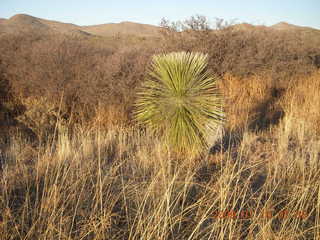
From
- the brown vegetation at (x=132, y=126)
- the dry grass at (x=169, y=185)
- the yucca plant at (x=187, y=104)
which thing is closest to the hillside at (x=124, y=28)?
the brown vegetation at (x=132, y=126)

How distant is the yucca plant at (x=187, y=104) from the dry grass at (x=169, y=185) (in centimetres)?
30

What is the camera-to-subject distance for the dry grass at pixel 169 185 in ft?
7.68

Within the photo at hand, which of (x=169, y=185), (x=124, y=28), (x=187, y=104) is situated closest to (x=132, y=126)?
(x=187, y=104)

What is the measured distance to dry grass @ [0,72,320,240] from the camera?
2340 mm

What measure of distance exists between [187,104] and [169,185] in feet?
6.11

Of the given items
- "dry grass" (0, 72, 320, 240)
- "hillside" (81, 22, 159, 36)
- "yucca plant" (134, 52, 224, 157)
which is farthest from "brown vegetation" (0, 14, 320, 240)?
"hillside" (81, 22, 159, 36)

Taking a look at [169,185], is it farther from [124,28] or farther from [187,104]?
[124,28]

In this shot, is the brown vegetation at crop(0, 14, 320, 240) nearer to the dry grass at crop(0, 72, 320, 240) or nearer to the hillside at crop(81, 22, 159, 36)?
the dry grass at crop(0, 72, 320, 240)

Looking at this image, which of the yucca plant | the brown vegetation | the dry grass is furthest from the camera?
the yucca plant

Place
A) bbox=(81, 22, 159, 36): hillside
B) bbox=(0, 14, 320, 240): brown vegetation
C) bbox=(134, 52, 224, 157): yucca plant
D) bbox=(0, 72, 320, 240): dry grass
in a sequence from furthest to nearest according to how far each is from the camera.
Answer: bbox=(81, 22, 159, 36): hillside → bbox=(134, 52, 224, 157): yucca plant → bbox=(0, 14, 320, 240): brown vegetation → bbox=(0, 72, 320, 240): dry grass

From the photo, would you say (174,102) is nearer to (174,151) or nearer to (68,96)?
(174,151)

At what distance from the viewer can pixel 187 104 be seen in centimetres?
387

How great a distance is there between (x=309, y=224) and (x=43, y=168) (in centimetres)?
319

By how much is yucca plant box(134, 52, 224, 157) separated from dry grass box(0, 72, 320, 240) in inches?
11.8
